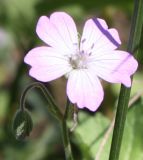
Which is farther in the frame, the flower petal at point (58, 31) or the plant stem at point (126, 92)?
the flower petal at point (58, 31)

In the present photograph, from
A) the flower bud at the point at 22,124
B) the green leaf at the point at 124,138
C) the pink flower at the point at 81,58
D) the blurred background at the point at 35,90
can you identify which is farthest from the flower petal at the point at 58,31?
the blurred background at the point at 35,90

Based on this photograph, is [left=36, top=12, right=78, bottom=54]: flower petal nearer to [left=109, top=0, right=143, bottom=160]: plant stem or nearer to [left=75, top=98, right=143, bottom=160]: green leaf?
[left=109, top=0, right=143, bottom=160]: plant stem

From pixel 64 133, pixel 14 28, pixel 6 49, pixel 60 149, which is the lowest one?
pixel 60 149

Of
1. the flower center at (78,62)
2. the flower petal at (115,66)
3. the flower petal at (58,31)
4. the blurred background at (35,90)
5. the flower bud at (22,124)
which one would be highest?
the flower petal at (58,31)

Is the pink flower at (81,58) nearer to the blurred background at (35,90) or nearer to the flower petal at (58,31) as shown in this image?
the flower petal at (58,31)

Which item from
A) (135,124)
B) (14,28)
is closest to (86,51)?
(135,124)

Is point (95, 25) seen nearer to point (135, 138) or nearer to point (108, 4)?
point (135, 138)

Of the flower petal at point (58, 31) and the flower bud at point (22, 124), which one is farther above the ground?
the flower petal at point (58, 31)
